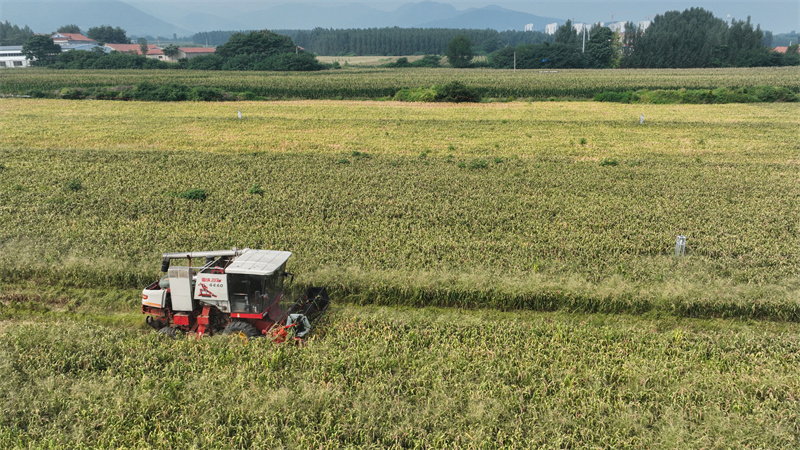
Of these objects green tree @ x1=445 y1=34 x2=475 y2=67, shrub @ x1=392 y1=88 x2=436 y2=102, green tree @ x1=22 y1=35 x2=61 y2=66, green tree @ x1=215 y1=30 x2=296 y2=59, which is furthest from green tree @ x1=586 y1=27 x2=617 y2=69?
green tree @ x1=22 y1=35 x2=61 y2=66

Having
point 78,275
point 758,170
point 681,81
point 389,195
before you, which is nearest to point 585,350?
point 389,195

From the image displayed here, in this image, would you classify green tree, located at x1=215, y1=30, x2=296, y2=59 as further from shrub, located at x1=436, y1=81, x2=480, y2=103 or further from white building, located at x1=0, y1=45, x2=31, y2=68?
shrub, located at x1=436, y1=81, x2=480, y2=103

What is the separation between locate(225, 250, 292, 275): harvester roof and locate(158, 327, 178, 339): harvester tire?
6.07ft

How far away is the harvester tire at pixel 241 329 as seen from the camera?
35.7 ft

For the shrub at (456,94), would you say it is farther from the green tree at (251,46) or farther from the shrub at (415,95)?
the green tree at (251,46)

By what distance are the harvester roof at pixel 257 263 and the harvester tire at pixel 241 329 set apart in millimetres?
1157

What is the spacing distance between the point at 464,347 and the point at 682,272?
708 cm

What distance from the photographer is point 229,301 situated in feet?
36.0

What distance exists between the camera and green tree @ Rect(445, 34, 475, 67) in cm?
12319

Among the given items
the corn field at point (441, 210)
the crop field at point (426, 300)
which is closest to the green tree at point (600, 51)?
the corn field at point (441, 210)

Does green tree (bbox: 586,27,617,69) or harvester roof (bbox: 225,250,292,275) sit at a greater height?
green tree (bbox: 586,27,617,69)

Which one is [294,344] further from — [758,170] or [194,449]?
[758,170]

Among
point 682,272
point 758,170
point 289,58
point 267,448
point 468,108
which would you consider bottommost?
point 267,448

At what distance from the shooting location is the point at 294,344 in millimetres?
10578
